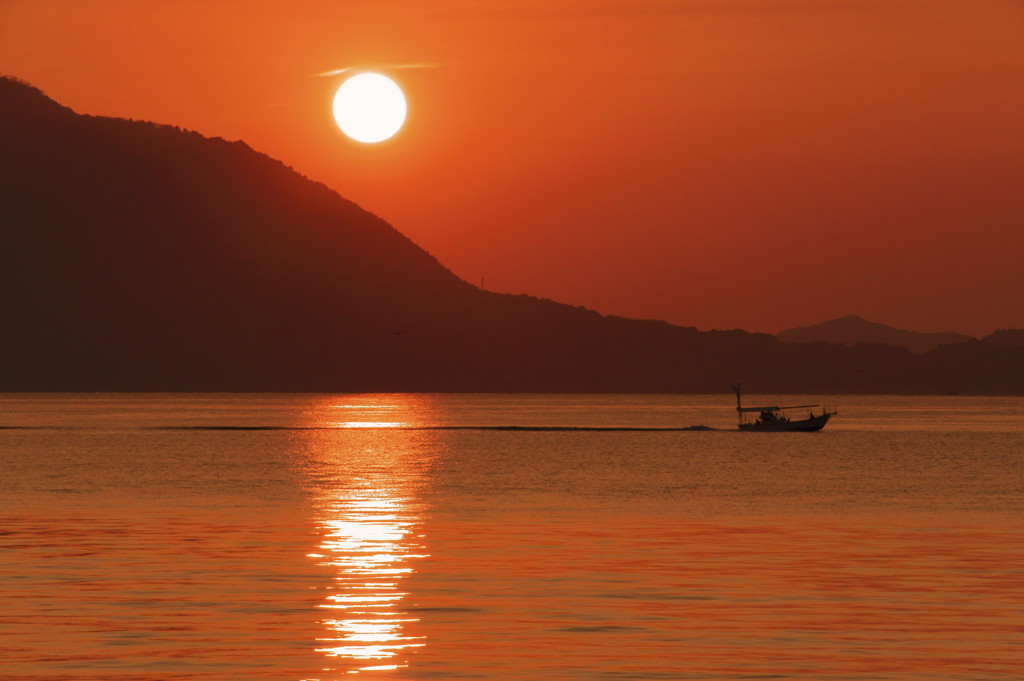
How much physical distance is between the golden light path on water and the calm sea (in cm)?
13

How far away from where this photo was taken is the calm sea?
2959 cm

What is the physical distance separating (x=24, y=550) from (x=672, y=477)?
58853 millimetres

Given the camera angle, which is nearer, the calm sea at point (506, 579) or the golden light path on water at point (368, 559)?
the calm sea at point (506, 579)

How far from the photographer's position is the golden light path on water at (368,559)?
3082 cm

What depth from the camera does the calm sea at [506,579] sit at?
2959 cm

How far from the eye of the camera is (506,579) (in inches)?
1635

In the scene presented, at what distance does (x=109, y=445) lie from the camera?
15250 cm

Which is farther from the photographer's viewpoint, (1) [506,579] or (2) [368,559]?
(2) [368,559]

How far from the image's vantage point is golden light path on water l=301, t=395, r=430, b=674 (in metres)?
30.8

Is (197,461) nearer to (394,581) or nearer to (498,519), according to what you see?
(498,519)

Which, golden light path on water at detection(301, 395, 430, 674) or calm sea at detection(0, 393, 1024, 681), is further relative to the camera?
golden light path on water at detection(301, 395, 430, 674)

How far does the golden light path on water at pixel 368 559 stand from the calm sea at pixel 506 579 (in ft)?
0.43

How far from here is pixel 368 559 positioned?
4691 centimetres

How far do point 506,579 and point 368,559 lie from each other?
6806mm
